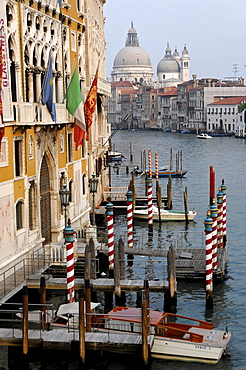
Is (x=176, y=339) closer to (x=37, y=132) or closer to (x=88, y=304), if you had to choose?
(x=88, y=304)

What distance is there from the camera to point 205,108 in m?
128

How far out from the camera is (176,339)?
13.8 m

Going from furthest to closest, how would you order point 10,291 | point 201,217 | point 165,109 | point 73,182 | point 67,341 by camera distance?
A: point 165,109
point 201,217
point 73,182
point 10,291
point 67,341

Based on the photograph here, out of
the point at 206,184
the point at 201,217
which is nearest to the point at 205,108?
the point at 206,184

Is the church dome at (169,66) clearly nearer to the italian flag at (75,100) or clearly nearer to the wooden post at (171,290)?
the italian flag at (75,100)

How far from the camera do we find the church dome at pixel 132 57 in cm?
19400

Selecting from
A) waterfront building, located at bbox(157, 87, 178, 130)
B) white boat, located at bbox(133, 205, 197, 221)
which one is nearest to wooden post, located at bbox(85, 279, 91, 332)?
white boat, located at bbox(133, 205, 197, 221)

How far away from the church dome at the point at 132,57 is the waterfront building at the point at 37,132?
567 ft

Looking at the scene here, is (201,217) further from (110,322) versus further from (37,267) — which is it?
(110,322)

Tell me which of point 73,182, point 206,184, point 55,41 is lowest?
point 206,184

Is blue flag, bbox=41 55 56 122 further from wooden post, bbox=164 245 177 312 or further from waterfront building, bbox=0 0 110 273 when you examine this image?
wooden post, bbox=164 245 177 312

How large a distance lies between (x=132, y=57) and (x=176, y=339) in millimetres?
182920

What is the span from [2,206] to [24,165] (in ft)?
5.29

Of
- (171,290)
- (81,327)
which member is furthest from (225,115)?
(81,327)
